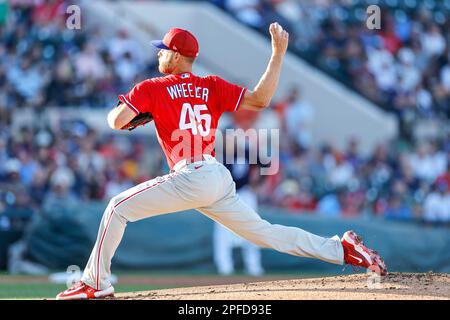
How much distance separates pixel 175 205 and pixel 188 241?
22.2 feet

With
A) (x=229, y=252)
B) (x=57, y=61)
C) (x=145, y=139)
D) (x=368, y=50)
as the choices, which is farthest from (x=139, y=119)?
(x=368, y=50)

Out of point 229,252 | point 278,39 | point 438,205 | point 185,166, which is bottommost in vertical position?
point 229,252

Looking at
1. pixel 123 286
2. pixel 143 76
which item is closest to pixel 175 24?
pixel 143 76

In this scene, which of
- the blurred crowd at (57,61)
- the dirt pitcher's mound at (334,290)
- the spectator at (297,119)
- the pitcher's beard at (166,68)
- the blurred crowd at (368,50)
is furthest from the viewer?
the blurred crowd at (368,50)

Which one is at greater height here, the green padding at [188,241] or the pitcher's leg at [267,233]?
the pitcher's leg at [267,233]

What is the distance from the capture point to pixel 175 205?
7.10 m

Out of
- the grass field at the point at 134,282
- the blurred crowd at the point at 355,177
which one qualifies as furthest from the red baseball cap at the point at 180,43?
the blurred crowd at the point at 355,177

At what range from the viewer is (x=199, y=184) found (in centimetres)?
703

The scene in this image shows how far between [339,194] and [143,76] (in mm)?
3995

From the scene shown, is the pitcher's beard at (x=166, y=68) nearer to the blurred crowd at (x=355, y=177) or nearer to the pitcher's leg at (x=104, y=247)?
the pitcher's leg at (x=104, y=247)

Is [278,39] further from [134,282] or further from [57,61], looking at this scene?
[57,61]

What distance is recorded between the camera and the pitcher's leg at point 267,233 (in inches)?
284

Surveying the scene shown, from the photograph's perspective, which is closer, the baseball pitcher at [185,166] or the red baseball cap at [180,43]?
the baseball pitcher at [185,166]

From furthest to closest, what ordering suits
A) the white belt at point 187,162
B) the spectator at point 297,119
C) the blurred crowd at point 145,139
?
the spectator at point 297,119, the blurred crowd at point 145,139, the white belt at point 187,162
